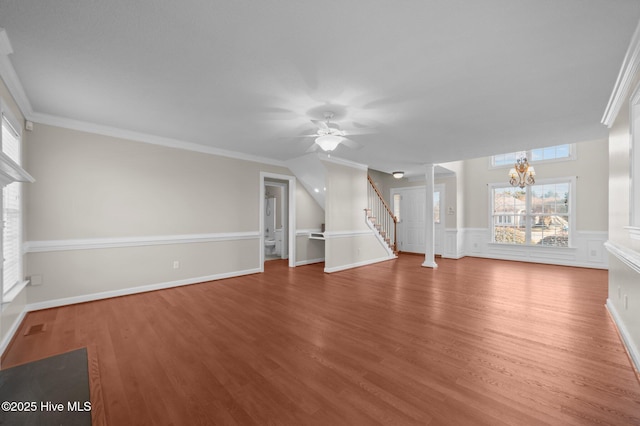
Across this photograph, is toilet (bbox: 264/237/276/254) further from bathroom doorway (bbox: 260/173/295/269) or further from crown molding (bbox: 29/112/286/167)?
crown molding (bbox: 29/112/286/167)

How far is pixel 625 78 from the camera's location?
239 centimetres

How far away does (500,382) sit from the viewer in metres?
1.96

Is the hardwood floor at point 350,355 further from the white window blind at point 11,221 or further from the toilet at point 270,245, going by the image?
the toilet at point 270,245

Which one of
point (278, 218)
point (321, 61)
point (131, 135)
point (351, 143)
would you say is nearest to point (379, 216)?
point (278, 218)

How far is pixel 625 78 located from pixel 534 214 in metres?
5.76

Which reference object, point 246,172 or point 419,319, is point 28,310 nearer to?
point 246,172

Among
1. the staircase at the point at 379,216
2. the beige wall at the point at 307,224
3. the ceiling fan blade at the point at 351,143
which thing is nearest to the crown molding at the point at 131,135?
the beige wall at the point at 307,224

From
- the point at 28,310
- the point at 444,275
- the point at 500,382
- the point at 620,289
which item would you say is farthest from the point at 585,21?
the point at 28,310

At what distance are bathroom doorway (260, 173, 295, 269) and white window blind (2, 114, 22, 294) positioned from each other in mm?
3529

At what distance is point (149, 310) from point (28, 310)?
1.46 metres

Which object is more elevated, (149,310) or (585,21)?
(585,21)

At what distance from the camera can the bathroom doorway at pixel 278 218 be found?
6336 millimetres

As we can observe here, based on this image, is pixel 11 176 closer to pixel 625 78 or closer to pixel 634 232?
pixel 634 232

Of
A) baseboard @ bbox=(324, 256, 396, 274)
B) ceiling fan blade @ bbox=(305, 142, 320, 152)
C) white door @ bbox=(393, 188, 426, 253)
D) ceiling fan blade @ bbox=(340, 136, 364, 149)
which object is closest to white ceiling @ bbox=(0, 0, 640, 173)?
ceiling fan blade @ bbox=(340, 136, 364, 149)
